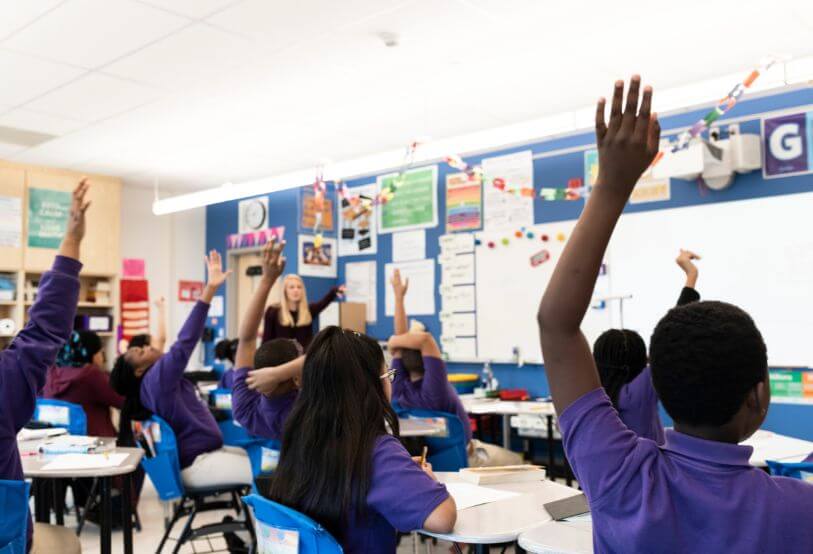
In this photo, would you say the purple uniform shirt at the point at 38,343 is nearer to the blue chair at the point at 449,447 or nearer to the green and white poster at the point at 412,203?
the blue chair at the point at 449,447

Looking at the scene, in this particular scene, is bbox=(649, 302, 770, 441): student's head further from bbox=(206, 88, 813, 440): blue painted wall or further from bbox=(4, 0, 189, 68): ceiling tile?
bbox=(206, 88, 813, 440): blue painted wall

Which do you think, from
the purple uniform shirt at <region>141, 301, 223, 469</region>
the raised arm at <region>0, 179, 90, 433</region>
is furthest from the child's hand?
the purple uniform shirt at <region>141, 301, 223, 469</region>

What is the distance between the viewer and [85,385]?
464 centimetres

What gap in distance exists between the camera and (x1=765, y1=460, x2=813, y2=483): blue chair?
2182 mm

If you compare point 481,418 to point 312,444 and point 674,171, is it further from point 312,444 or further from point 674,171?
point 312,444

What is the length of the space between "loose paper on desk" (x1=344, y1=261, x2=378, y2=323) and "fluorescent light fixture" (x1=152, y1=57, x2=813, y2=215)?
1.46m

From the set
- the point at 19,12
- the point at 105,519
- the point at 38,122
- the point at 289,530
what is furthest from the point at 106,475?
the point at 38,122

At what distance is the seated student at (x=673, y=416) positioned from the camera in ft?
3.05

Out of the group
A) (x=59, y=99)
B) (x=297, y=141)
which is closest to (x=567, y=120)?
(x=297, y=141)

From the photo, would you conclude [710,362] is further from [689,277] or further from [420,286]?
[420,286]

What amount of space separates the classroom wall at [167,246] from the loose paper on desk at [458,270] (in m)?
3.49

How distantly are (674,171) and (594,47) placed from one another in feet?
4.32

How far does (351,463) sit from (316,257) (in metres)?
6.29

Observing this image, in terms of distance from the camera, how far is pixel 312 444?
1.82m
